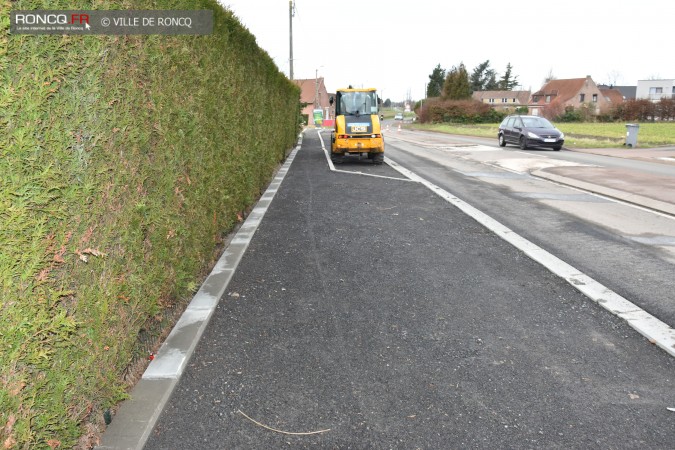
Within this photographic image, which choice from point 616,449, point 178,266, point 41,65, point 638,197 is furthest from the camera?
point 638,197

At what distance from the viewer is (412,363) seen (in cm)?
346

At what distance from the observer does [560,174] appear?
544 inches

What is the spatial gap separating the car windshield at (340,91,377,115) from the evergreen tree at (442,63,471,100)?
60166 mm

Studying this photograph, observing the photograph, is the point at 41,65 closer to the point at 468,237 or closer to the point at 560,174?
the point at 468,237

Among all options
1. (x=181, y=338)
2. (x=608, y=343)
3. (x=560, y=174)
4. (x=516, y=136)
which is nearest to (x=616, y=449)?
(x=608, y=343)

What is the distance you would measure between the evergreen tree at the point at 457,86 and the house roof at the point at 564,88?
39613 millimetres

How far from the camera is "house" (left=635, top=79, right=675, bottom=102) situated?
10625 centimetres

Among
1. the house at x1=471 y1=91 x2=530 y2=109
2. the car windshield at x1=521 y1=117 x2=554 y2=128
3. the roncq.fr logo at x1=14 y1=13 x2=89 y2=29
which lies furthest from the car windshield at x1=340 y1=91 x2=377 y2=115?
the house at x1=471 y1=91 x2=530 y2=109

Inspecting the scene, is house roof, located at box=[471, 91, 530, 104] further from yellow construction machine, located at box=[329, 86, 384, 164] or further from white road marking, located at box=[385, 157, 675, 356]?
white road marking, located at box=[385, 157, 675, 356]

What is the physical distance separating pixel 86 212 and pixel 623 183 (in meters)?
12.9

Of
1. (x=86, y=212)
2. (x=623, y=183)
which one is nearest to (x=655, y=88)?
(x=623, y=183)

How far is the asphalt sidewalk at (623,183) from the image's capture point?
32.0ft

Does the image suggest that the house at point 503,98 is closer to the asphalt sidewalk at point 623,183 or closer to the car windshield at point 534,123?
the car windshield at point 534,123

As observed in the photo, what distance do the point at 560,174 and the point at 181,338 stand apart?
42.5 ft
